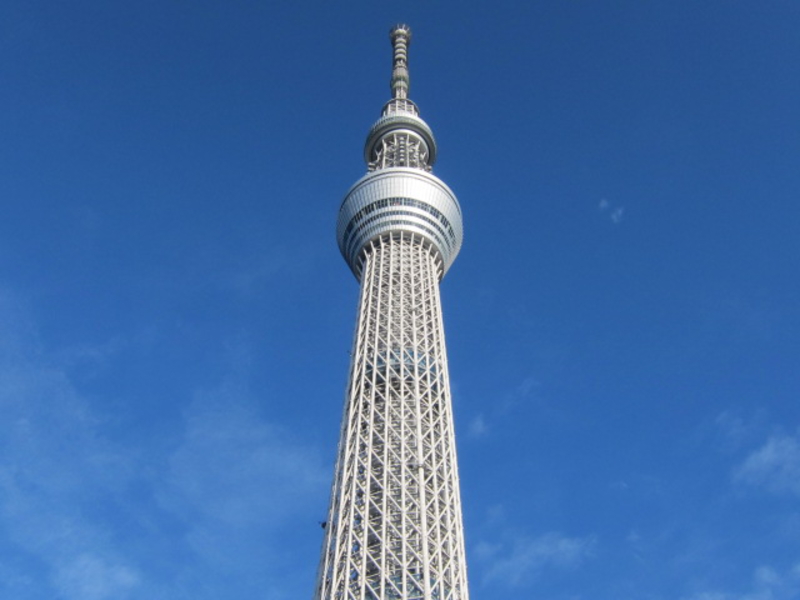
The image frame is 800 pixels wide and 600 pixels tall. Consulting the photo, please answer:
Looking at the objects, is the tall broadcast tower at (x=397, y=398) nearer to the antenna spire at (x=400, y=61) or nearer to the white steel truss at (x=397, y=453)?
the white steel truss at (x=397, y=453)

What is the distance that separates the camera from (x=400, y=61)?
105875mm

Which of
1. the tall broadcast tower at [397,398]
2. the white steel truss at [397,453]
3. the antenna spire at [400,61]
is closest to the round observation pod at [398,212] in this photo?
the tall broadcast tower at [397,398]

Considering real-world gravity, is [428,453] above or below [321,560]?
above

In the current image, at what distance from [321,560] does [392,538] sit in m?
4.85

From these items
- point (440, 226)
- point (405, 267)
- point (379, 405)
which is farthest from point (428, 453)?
point (440, 226)

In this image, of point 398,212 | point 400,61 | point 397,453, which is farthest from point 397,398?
point 400,61

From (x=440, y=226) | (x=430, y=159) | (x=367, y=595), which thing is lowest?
(x=367, y=595)

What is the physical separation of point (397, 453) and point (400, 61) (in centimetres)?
5543

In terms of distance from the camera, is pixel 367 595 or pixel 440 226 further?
pixel 440 226

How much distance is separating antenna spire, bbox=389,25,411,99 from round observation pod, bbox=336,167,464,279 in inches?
818

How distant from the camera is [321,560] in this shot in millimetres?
60188

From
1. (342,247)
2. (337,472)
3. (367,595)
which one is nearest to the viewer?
(367,595)

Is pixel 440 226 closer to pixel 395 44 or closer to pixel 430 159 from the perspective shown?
pixel 430 159

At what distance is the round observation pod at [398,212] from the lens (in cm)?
8144
